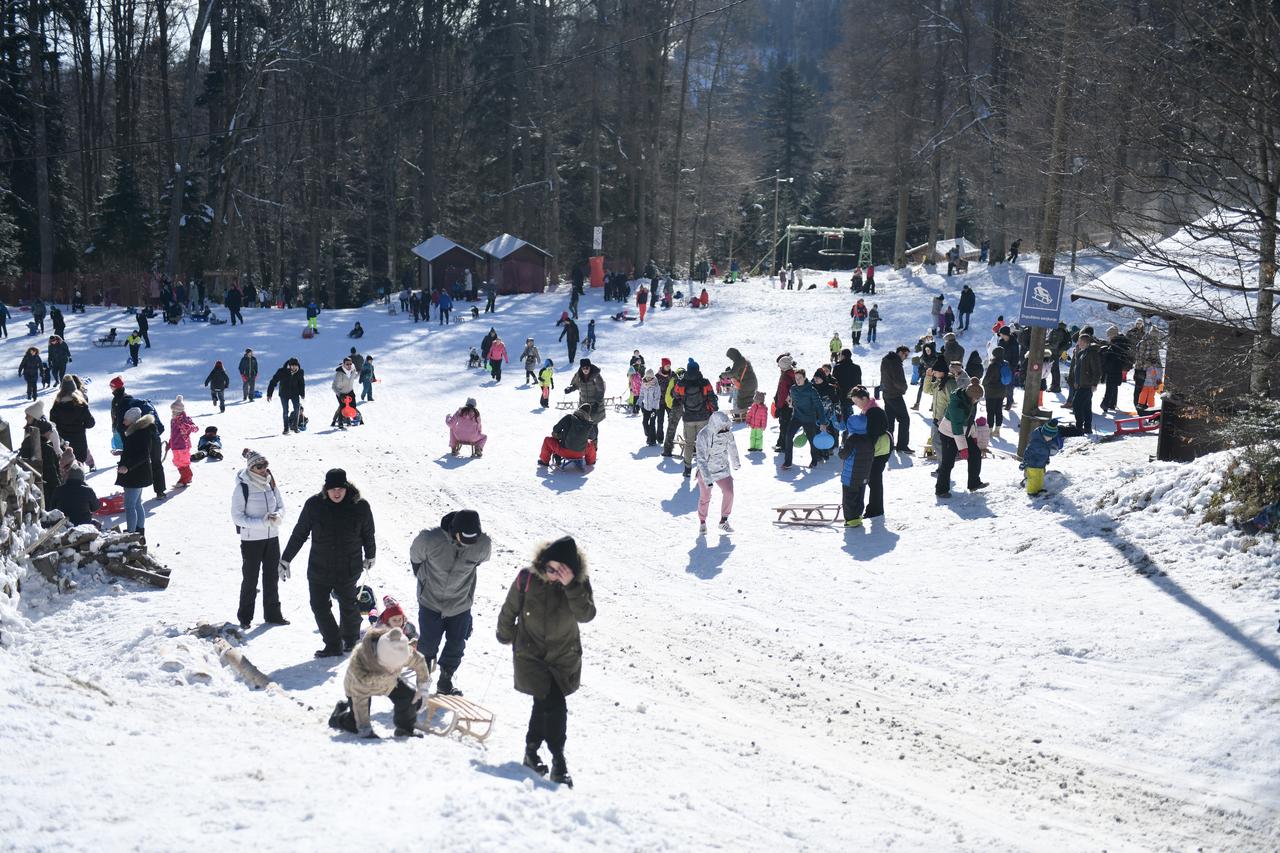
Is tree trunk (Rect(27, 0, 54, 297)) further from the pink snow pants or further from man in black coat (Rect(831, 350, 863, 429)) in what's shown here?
the pink snow pants

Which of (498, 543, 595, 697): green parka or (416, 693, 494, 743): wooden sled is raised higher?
(498, 543, 595, 697): green parka

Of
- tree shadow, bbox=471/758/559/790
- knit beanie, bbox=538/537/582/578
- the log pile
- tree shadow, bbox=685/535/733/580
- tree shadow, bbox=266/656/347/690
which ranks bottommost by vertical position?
tree shadow, bbox=685/535/733/580

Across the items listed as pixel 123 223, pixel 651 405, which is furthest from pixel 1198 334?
pixel 123 223

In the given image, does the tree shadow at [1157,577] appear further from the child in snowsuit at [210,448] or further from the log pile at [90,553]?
the child in snowsuit at [210,448]

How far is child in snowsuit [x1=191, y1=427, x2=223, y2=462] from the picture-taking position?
17281 mm

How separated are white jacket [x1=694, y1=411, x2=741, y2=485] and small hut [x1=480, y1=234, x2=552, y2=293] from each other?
99.7 feet

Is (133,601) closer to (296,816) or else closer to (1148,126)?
(296,816)

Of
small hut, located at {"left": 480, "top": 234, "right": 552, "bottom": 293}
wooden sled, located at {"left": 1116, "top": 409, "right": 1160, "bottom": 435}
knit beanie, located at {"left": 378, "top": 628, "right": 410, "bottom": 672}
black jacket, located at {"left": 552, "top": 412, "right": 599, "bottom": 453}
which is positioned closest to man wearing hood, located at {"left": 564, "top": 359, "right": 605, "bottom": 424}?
black jacket, located at {"left": 552, "top": 412, "right": 599, "bottom": 453}

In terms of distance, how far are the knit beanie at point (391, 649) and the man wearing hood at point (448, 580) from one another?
3.18 feet

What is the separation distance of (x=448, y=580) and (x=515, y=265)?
36539 mm

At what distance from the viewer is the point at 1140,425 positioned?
58.9ft

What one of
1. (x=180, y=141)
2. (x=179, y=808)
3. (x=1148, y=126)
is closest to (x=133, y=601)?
(x=179, y=808)

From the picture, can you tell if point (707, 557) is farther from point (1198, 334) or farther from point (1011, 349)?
point (1011, 349)

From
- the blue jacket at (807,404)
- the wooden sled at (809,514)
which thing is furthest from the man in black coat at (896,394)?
the wooden sled at (809,514)
